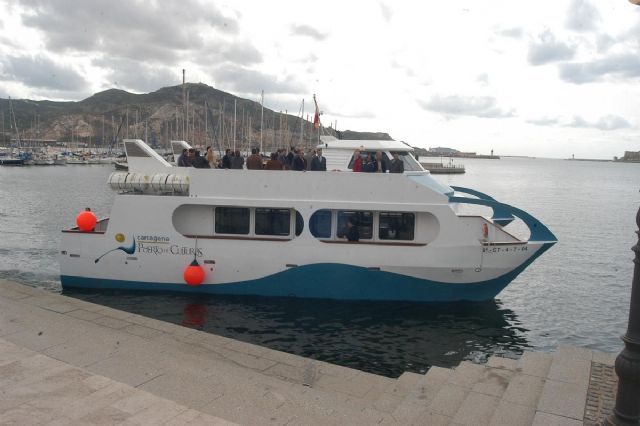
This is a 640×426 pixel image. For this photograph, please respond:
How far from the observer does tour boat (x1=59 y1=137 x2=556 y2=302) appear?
1390 cm

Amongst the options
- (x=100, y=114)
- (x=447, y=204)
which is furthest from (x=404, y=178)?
A: (x=100, y=114)

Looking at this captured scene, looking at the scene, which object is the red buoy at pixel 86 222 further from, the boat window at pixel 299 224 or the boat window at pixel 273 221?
the boat window at pixel 299 224

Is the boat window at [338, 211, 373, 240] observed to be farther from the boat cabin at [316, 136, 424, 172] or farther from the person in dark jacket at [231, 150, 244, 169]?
the person in dark jacket at [231, 150, 244, 169]

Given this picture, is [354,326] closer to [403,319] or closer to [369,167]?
[403,319]

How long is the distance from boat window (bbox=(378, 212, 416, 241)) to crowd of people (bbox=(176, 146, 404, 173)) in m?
1.35

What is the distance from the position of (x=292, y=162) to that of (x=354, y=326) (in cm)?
525

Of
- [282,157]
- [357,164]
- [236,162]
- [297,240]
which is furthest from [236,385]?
[282,157]

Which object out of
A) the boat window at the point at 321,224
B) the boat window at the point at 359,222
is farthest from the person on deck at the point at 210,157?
the boat window at the point at 359,222

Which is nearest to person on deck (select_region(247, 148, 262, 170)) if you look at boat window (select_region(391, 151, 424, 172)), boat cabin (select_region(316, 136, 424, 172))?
boat cabin (select_region(316, 136, 424, 172))

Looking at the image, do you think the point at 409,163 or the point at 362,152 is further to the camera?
Answer: the point at 362,152

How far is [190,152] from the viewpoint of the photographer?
15938 millimetres

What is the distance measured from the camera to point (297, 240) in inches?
555

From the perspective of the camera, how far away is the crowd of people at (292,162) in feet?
48.1

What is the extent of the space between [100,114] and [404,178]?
670ft
